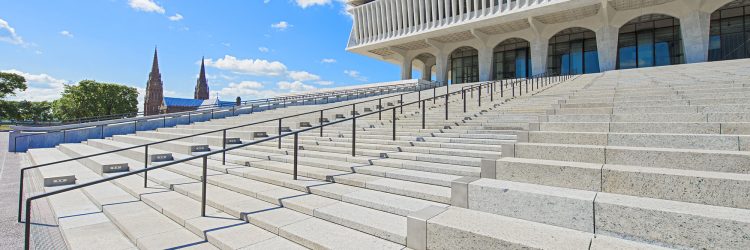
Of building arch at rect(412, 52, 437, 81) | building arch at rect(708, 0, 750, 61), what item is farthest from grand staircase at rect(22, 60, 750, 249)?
building arch at rect(412, 52, 437, 81)

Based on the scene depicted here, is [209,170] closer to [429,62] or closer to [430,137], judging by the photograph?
[430,137]

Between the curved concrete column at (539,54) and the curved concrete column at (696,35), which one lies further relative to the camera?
the curved concrete column at (539,54)

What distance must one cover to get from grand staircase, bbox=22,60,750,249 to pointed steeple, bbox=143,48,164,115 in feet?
350

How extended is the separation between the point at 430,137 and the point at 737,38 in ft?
119

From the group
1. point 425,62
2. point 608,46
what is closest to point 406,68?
point 425,62

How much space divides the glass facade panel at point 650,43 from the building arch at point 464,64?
15610mm

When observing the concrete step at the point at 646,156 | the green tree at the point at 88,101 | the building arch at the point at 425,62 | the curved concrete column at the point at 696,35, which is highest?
the building arch at the point at 425,62

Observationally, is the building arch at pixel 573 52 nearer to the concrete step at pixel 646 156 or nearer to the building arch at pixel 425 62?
the building arch at pixel 425 62

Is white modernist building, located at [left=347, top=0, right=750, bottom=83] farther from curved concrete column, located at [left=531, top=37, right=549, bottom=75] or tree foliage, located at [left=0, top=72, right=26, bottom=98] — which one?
tree foliage, located at [left=0, top=72, right=26, bottom=98]

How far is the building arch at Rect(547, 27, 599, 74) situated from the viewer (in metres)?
34.6

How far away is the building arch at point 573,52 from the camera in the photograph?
34594 millimetres

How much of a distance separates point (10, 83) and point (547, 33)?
62559mm

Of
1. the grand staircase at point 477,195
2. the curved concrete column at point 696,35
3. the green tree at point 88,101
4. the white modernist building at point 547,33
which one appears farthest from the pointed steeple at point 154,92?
the curved concrete column at point 696,35

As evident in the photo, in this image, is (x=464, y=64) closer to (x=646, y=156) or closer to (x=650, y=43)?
(x=650, y=43)
